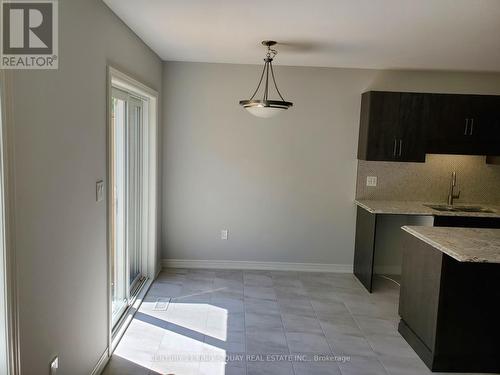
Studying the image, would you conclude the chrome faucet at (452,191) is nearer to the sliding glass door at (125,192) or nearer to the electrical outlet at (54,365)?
the sliding glass door at (125,192)

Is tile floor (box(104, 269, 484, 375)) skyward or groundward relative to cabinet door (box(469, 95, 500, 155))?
groundward

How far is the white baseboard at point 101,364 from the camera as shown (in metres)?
2.55

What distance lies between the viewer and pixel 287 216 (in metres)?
4.76

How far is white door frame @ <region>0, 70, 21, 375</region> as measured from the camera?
1477 mm

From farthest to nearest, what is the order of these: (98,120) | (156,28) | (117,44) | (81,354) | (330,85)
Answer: (330,85) < (156,28) < (117,44) < (98,120) < (81,354)

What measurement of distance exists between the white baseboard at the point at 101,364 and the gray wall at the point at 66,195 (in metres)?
0.05

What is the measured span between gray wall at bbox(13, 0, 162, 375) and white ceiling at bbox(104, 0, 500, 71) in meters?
0.50

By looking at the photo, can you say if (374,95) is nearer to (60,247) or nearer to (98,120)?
(98,120)

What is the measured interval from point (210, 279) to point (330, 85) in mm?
2643

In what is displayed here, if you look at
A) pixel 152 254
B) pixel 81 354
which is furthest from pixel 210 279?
pixel 81 354

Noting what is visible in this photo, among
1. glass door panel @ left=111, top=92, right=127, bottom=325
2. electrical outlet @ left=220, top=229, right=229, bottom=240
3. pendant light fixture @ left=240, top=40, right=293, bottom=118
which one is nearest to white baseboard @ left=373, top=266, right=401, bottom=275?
electrical outlet @ left=220, top=229, right=229, bottom=240

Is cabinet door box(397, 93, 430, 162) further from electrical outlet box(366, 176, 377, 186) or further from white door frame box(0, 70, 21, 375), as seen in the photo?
white door frame box(0, 70, 21, 375)

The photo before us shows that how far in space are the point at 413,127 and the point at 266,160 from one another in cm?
168
